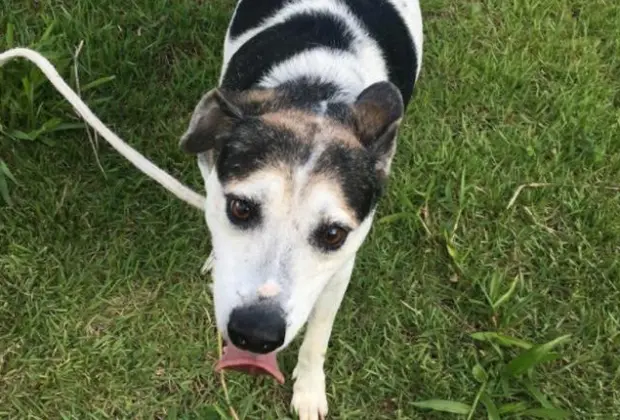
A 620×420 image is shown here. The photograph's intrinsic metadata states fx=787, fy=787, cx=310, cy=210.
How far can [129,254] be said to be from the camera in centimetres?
443

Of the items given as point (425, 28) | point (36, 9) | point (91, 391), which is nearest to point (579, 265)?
point (425, 28)

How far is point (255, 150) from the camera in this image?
9.90 ft

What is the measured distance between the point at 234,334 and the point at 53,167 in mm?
2176

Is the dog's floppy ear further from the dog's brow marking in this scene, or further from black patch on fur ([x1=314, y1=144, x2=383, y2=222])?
black patch on fur ([x1=314, y1=144, x2=383, y2=222])

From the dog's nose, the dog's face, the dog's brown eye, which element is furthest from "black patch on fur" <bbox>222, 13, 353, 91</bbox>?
the dog's nose

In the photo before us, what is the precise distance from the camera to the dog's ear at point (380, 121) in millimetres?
3215

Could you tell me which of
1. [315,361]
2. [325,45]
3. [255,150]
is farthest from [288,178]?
[315,361]

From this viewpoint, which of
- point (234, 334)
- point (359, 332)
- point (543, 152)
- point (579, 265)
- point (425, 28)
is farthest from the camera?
point (425, 28)

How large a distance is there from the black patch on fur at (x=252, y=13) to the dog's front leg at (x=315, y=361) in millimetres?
1476

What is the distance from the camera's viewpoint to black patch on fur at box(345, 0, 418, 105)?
13.3 ft

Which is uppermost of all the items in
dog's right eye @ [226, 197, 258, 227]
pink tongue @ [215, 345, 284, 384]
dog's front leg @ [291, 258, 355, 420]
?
dog's right eye @ [226, 197, 258, 227]

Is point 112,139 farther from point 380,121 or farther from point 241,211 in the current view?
point 380,121

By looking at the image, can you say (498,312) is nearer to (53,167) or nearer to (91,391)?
(91,391)

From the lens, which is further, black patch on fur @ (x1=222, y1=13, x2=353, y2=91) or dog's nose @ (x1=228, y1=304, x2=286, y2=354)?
black patch on fur @ (x1=222, y1=13, x2=353, y2=91)
